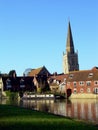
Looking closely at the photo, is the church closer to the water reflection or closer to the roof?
the roof

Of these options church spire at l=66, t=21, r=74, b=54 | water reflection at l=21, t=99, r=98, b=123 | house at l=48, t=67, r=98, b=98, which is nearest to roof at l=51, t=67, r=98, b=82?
house at l=48, t=67, r=98, b=98

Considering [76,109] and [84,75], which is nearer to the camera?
[76,109]

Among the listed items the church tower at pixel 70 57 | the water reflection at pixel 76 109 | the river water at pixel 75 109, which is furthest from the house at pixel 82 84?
the church tower at pixel 70 57

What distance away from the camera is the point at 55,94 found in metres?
104

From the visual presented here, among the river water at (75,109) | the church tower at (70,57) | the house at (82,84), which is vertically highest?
the church tower at (70,57)

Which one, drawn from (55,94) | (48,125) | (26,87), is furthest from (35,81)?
(48,125)

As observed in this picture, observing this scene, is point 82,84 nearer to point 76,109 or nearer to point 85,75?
point 85,75

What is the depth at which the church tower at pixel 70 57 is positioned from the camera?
7308 inches

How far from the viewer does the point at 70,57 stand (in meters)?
189

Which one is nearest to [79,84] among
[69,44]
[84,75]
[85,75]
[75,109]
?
[84,75]

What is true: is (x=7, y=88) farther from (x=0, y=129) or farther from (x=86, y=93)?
(x=0, y=129)

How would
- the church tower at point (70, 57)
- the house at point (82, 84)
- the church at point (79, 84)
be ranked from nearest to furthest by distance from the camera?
the house at point (82, 84)
the church at point (79, 84)
the church tower at point (70, 57)

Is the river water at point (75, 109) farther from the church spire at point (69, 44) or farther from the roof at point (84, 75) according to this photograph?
the church spire at point (69, 44)

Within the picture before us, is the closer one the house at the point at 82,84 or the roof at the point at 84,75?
the house at the point at 82,84
